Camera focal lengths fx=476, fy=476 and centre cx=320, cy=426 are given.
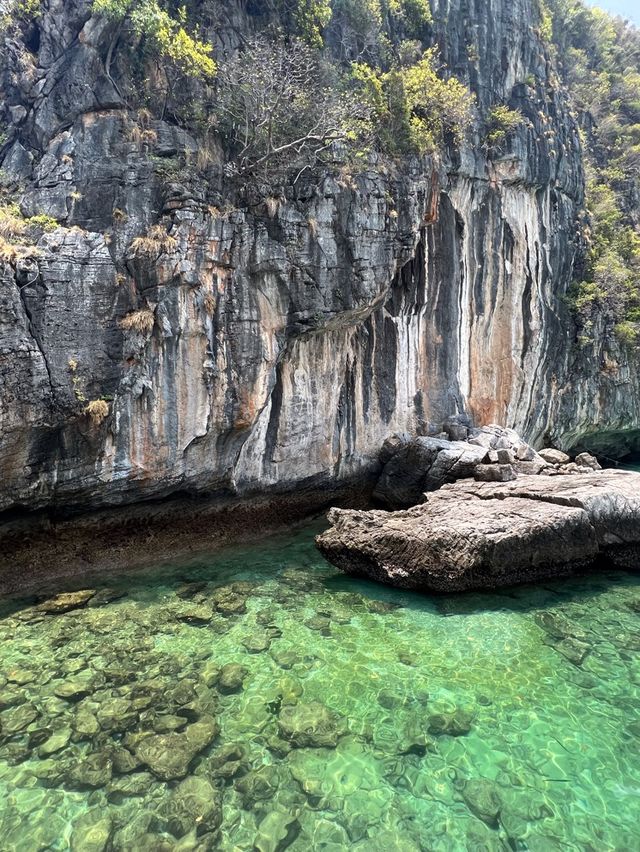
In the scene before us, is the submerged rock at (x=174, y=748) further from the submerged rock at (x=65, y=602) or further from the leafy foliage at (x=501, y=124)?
the leafy foliage at (x=501, y=124)

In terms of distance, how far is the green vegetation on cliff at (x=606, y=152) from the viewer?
53.1ft

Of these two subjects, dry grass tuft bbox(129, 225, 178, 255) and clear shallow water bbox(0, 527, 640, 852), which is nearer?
clear shallow water bbox(0, 527, 640, 852)

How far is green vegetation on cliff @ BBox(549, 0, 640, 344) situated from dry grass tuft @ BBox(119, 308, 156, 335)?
13.8m

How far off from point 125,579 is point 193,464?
2.37m

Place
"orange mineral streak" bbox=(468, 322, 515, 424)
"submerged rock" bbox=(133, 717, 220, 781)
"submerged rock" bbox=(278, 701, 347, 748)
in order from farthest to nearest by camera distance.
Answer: "orange mineral streak" bbox=(468, 322, 515, 424) < "submerged rock" bbox=(278, 701, 347, 748) < "submerged rock" bbox=(133, 717, 220, 781)

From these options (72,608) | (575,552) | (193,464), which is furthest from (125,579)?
(575,552)

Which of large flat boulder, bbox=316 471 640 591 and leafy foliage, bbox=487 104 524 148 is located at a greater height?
leafy foliage, bbox=487 104 524 148

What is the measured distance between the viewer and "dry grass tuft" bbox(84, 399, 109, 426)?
316 inches

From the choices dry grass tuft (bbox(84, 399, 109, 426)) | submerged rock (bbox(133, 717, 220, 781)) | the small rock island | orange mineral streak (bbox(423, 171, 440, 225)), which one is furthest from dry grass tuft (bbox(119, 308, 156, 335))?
orange mineral streak (bbox(423, 171, 440, 225))

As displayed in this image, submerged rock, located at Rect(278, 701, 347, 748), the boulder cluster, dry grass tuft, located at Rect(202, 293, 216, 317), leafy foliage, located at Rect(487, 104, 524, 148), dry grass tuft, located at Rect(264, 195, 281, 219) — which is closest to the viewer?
submerged rock, located at Rect(278, 701, 347, 748)

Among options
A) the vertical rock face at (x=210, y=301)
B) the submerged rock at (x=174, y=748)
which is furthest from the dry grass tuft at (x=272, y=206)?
the submerged rock at (x=174, y=748)

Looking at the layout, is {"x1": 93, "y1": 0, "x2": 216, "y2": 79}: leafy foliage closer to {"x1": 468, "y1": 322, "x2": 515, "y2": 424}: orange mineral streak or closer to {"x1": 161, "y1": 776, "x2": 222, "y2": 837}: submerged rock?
{"x1": 468, "y1": 322, "x2": 515, "y2": 424}: orange mineral streak

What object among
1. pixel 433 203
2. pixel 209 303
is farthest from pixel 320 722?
pixel 433 203

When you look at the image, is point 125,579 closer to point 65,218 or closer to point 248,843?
point 248,843
